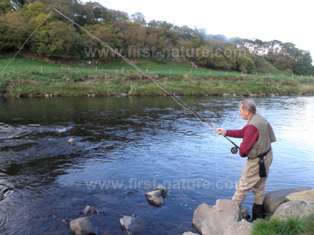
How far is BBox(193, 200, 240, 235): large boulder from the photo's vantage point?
7461mm

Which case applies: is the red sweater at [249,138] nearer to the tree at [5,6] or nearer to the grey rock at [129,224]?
the grey rock at [129,224]

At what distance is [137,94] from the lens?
3947cm

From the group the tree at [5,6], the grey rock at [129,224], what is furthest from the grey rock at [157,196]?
the tree at [5,6]

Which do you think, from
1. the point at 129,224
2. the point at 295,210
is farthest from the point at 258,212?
the point at 129,224

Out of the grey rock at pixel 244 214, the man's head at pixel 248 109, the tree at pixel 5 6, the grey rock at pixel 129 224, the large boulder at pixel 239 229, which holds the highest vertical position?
the tree at pixel 5 6

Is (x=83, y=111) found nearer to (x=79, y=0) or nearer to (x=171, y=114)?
(x=171, y=114)

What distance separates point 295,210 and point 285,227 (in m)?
0.95

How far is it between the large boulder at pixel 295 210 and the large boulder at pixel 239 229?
59 centimetres

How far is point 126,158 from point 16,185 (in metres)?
4.38

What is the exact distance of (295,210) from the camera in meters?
6.84

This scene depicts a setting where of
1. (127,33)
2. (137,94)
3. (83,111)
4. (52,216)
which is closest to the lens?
(52,216)

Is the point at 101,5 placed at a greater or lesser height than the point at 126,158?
greater

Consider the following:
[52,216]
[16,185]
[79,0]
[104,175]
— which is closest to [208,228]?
[52,216]

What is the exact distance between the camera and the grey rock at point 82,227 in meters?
7.58
